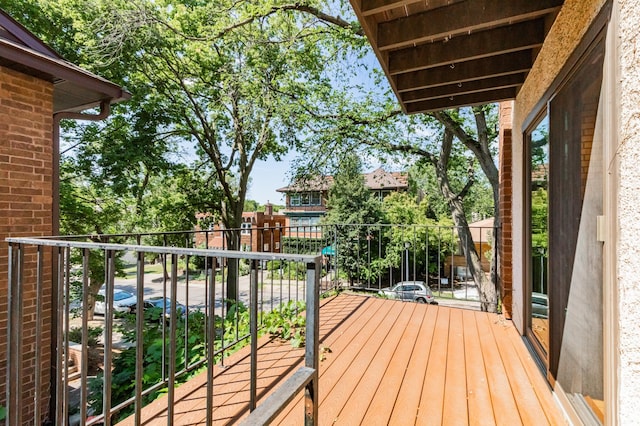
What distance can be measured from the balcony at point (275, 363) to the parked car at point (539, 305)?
35 centimetres

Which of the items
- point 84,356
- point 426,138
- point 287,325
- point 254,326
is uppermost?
point 426,138

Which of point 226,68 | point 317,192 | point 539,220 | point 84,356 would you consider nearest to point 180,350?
point 84,356

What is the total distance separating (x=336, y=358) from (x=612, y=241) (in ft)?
6.54

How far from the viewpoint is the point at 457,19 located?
85.3 inches

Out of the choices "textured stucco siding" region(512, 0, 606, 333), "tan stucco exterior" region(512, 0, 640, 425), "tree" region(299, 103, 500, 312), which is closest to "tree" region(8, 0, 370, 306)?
"tree" region(299, 103, 500, 312)

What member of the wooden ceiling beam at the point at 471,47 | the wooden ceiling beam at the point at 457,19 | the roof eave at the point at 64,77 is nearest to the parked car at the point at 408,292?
the wooden ceiling beam at the point at 471,47

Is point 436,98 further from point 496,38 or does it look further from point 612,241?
point 612,241

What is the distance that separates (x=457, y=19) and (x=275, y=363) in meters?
2.78

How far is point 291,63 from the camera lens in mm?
8852

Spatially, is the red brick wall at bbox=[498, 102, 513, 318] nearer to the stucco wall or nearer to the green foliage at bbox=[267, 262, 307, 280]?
the green foliage at bbox=[267, 262, 307, 280]

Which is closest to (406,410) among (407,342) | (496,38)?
(407,342)

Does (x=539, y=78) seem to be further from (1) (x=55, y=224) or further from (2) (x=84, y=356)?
(1) (x=55, y=224)

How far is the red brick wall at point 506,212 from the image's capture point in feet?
11.3

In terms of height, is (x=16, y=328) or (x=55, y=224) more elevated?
(x=55, y=224)
